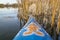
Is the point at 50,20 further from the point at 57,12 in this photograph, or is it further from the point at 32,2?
the point at 32,2

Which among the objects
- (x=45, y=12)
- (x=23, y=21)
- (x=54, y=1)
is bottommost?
(x=23, y=21)

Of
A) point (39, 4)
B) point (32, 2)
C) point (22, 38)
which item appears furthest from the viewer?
point (32, 2)

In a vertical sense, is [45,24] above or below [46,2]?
below

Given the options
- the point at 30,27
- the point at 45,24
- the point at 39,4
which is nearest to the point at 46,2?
the point at 39,4

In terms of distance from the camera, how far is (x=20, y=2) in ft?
47.8

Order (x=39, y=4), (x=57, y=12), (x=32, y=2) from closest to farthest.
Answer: (x=57, y=12)
(x=39, y=4)
(x=32, y=2)

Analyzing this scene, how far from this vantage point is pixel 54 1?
1099cm

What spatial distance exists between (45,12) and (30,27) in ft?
14.5

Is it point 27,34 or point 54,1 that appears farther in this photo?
point 54,1

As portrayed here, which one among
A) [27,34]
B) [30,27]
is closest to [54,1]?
[30,27]

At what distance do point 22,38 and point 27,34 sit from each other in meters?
0.25

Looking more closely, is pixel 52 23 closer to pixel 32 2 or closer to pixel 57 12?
pixel 57 12

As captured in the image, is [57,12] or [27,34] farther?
[57,12]

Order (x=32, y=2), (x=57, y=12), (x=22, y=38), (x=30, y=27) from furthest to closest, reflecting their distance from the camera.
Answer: (x=32, y=2)
(x=57, y=12)
(x=30, y=27)
(x=22, y=38)
